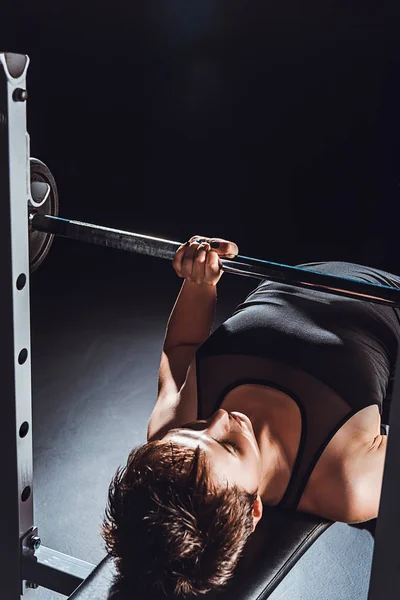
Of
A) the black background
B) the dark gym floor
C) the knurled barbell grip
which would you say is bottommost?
the dark gym floor

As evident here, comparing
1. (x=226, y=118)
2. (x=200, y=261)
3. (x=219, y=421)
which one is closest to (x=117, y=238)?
(x=200, y=261)

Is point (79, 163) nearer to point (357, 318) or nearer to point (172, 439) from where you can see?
point (357, 318)

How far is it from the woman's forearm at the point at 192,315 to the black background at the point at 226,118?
3.02 m

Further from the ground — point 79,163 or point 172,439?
point 172,439

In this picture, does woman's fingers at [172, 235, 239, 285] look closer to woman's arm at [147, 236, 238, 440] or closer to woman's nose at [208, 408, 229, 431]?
woman's arm at [147, 236, 238, 440]

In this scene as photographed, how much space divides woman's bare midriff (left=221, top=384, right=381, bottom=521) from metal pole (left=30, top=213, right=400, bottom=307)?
329mm

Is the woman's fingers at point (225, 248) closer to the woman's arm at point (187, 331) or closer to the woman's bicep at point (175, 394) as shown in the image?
the woman's arm at point (187, 331)

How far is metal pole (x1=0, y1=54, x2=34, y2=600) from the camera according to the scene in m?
1.15

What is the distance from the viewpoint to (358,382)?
1.59m

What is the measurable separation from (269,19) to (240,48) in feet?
0.92

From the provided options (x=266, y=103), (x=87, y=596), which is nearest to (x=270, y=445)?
(x=87, y=596)

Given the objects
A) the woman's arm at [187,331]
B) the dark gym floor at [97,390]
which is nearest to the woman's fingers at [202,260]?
the woman's arm at [187,331]

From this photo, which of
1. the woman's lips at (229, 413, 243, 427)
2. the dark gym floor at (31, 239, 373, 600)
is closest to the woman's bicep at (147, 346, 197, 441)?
the woman's lips at (229, 413, 243, 427)

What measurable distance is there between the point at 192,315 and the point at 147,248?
419mm
